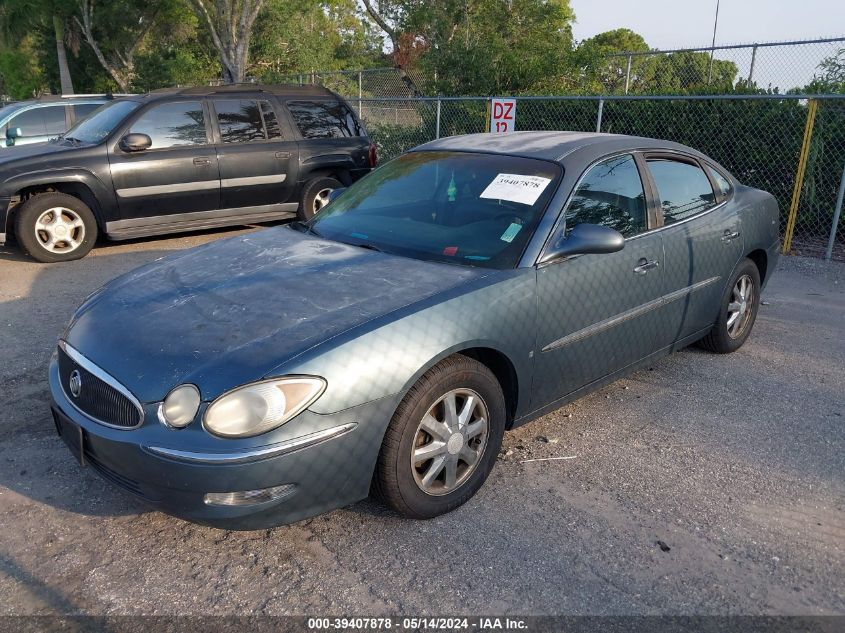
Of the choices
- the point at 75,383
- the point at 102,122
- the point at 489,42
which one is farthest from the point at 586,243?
the point at 489,42

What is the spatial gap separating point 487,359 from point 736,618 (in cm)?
145

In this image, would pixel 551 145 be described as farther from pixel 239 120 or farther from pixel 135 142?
pixel 239 120

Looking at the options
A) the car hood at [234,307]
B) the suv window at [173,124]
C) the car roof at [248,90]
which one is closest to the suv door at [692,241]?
the car hood at [234,307]

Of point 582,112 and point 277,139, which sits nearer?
point 277,139

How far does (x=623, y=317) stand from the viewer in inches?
156

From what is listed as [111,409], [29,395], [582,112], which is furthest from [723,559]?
[582,112]

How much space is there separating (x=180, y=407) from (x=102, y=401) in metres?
0.44

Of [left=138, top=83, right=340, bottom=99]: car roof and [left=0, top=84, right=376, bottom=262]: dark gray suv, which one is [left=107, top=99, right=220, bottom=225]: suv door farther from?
[left=138, top=83, right=340, bottom=99]: car roof

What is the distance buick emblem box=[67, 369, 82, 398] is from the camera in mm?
3014

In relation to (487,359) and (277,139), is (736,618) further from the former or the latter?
(277,139)

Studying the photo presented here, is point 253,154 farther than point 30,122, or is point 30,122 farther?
point 30,122

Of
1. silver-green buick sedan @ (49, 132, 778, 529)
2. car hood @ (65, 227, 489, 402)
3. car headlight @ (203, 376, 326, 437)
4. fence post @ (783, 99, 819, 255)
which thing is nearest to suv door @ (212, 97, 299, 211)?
silver-green buick sedan @ (49, 132, 778, 529)

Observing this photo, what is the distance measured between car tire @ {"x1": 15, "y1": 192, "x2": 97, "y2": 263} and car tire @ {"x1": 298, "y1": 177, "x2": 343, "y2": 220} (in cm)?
250

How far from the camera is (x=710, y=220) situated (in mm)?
4676
